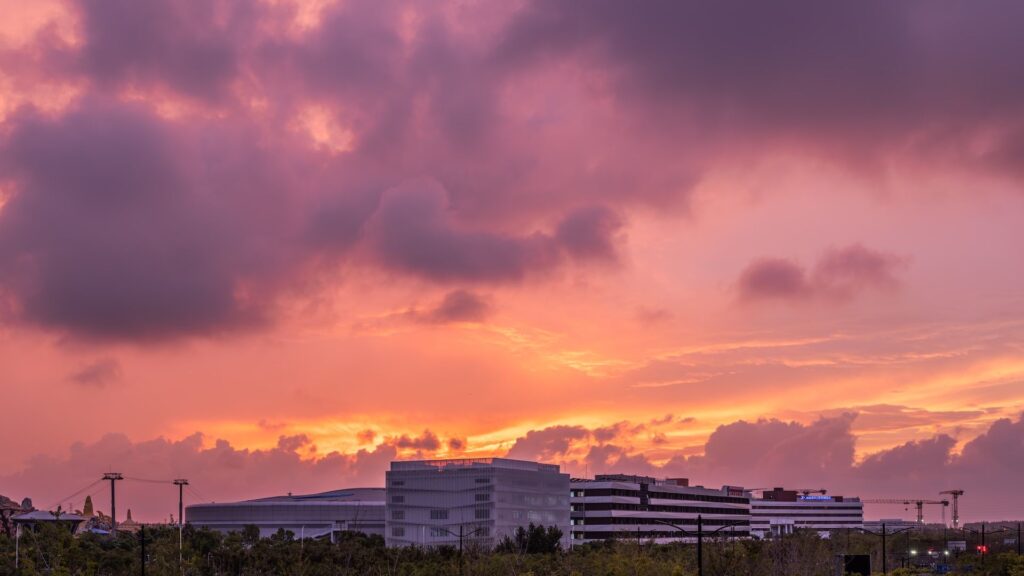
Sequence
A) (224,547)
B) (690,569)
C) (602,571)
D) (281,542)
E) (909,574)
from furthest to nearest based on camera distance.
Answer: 1. (281,542)
2. (224,547)
3. (690,569)
4. (602,571)
5. (909,574)

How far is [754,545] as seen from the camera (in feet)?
533

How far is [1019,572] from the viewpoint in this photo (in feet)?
377

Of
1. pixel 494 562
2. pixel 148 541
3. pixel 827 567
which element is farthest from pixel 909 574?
pixel 148 541

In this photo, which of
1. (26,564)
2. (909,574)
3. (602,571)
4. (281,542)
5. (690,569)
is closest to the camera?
(909,574)

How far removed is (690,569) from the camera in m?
142

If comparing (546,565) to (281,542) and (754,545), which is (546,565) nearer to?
(754,545)

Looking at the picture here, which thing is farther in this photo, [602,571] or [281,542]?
[281,542]

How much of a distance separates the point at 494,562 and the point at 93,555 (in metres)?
53.5

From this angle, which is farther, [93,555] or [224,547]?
[224,547]

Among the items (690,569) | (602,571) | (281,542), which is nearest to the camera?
(602,571)

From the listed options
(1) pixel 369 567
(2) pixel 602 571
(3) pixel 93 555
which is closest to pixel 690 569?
(2) pixel 602 571

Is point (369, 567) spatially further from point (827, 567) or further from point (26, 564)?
point (827, 567)

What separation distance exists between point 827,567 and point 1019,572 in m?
32.4

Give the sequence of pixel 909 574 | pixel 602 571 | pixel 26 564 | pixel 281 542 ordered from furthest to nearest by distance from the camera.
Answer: pixel 281 542, pixel 602 571, pixel 26 564, pixel 909 574
